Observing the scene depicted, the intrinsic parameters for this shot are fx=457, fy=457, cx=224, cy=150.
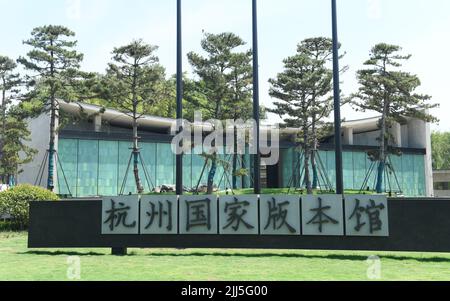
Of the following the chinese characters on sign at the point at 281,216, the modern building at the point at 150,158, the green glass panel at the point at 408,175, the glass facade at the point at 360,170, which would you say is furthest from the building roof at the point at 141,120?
the chinese characters on sign at the point at 281,216

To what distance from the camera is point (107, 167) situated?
3291 cm

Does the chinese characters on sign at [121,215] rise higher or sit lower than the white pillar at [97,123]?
lower

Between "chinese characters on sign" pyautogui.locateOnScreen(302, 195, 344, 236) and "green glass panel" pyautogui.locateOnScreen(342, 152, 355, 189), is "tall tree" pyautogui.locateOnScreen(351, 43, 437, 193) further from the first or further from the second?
"chinese characters on sign" pyautogui.locateOnScreen(302, 195, 344, 236)

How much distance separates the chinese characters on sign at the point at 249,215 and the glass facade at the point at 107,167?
18.9 m

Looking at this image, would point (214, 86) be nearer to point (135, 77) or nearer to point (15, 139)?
Answer: point (135, 77)

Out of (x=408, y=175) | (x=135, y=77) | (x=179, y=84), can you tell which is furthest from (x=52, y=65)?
(x=408, y=175)

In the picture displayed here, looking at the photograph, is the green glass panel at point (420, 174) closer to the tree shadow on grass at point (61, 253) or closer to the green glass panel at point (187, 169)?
the green glass panel at point (187, 169)

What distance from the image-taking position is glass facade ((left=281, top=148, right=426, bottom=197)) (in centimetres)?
4128

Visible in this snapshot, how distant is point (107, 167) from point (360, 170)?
22.9 m

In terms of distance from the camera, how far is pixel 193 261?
970 cm

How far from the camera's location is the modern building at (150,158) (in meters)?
31.8

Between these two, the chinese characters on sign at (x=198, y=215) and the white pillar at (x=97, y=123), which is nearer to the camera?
the chinese characters on sign at (x=198, y=215)

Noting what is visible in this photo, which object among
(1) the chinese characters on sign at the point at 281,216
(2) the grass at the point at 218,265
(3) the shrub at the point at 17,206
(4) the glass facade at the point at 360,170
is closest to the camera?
(2) the grass at the point at 218,265

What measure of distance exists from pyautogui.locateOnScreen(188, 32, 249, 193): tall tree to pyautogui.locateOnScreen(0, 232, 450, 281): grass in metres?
16.5
